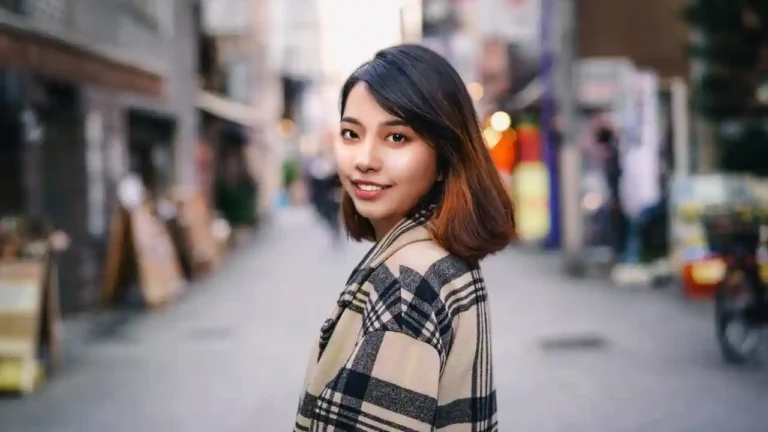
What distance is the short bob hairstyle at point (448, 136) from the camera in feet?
5.53

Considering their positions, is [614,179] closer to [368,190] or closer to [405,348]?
[368,190]

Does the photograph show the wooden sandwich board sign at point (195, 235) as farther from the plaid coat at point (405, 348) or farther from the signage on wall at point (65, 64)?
the plaid coat at point (405, 348)

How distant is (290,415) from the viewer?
601 centimetres

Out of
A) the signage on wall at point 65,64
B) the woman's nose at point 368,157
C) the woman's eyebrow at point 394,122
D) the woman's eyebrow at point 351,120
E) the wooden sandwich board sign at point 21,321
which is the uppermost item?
the signage on wall at point 65,64

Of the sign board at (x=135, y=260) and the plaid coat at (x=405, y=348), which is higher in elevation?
the plaid coat at (x=405, y=348)

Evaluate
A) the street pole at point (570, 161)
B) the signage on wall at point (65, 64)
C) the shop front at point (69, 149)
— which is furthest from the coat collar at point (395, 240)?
the street pole at point (570, 161)

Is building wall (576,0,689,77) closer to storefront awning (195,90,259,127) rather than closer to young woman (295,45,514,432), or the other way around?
storefront awning (195,90,259,127)

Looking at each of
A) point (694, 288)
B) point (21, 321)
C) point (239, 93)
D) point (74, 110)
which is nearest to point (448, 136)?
point (21, 321)

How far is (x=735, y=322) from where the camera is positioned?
24.9 feet

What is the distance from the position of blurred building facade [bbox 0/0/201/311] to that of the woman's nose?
6.37 m

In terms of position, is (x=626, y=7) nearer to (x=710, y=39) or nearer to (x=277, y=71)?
(x=710, y=39)

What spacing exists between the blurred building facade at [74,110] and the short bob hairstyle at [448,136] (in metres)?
6.36

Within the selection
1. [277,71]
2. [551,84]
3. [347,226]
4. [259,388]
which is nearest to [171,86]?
[551,84]

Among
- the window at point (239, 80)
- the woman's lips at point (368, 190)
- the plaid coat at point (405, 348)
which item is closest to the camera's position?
the plaid coat at point (405, 348)
